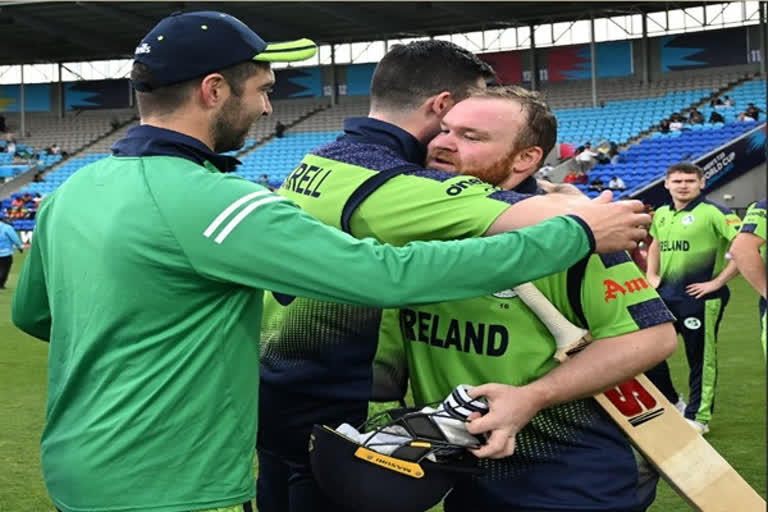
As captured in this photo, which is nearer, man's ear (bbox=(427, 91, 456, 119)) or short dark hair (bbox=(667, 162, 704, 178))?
man's ear (bbox=(427, 91, 456, 119))

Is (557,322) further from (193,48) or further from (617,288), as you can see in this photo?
(193,48)

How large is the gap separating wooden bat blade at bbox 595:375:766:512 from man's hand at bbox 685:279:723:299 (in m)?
6.29

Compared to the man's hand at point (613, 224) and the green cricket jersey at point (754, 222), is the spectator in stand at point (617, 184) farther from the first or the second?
the man's hand at point (613, 224)

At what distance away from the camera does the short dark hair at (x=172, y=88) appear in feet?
7.62

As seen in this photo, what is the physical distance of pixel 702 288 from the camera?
845cm

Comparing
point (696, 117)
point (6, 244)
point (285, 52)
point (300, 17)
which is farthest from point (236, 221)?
point (300, 17)

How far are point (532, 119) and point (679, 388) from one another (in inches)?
311

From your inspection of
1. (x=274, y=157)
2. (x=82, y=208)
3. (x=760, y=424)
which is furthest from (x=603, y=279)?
(x=274, y=157)

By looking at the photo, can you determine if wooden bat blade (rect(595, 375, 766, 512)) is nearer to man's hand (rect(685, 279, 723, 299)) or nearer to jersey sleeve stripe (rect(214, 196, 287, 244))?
jersey sleeve stripe (rect(214, 196, 287, 244))

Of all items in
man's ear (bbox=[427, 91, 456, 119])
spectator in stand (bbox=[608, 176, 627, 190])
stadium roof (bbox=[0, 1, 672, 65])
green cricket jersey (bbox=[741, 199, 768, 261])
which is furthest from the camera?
stadium roof (bbox=[0, 1, 672, 65])

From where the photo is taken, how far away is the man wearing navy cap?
2090 millimetres

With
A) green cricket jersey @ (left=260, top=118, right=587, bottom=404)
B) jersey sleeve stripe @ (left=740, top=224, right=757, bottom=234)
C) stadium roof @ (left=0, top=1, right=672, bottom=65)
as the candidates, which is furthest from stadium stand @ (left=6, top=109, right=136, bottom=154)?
green cricket jersey @ (left=260, top=118, right=587, bottom=404)

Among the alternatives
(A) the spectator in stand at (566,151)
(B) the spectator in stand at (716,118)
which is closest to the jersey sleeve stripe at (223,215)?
(B) the spectator in stand at (716,118)

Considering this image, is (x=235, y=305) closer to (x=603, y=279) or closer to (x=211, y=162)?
(x=211, y=162)
